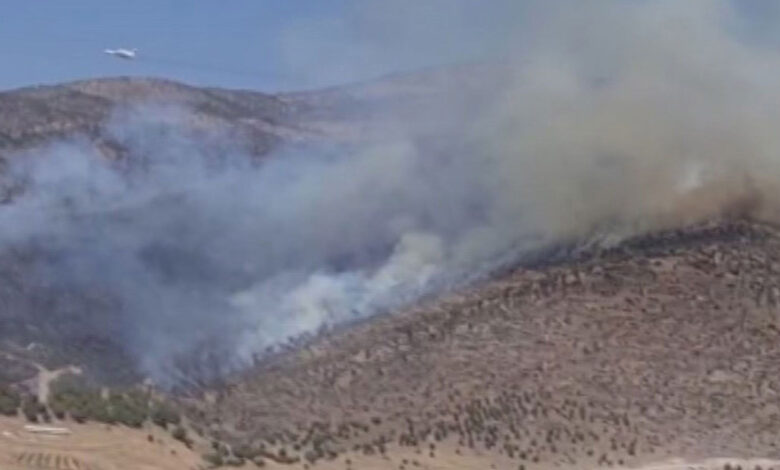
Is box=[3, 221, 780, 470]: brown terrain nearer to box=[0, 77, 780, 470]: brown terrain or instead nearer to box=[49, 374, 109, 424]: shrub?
box=[0, 77, 780, 470]: brown terrain

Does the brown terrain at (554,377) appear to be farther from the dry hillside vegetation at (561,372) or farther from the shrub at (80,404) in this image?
the shrub at (80,404)

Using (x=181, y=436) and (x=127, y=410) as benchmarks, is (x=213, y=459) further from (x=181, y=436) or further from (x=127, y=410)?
(x=127, y=410)

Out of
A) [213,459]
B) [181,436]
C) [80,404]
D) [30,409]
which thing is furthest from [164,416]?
[30,409]

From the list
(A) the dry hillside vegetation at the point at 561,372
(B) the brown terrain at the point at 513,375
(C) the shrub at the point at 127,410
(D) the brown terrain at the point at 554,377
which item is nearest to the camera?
(C) the shrub at the point at 127,410

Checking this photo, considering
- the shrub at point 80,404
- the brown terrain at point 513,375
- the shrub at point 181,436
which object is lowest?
the shrub at point 181,436

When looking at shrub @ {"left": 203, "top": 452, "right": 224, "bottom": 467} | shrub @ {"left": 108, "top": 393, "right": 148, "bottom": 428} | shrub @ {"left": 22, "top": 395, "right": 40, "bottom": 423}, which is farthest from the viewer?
shrub @ {"left": 108, "top": 393, "right": 148, "bottom": 428}

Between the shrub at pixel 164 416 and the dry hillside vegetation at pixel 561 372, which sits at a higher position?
the dry hillside vegetation at pixel 561 372

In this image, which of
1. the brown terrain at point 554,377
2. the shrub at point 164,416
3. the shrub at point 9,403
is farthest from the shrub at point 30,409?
the shrub at point 164,416

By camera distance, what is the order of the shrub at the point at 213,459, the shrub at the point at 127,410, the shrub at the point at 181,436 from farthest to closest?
the shrub at the point at 181,436
the shrub at the point at 127,410
the shrub at the point at 213,459

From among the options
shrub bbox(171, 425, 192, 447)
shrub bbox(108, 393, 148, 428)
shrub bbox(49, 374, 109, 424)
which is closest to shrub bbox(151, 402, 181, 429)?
shrub bbox(108, 393, 148, 428)

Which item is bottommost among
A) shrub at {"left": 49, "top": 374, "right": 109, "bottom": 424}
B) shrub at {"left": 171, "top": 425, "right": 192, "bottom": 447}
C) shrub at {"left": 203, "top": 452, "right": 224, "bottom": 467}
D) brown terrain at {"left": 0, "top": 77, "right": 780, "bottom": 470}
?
shrub at {"left": 203, "top": 452, "right": 224, "bottom": 467}
